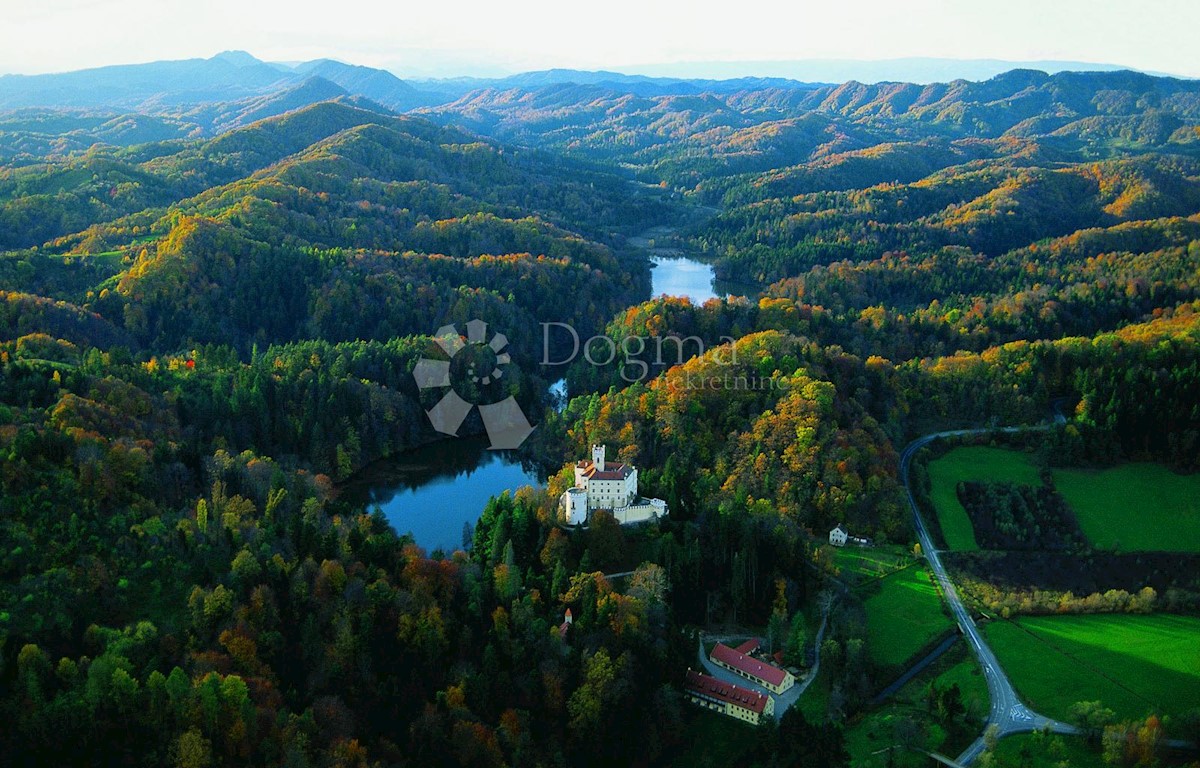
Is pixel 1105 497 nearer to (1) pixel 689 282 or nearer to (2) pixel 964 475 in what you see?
(2) pixel 964 475

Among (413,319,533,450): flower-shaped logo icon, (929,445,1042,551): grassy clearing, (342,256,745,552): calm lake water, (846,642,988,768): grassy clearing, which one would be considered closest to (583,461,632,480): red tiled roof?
(342,256,745,552): calm lake water

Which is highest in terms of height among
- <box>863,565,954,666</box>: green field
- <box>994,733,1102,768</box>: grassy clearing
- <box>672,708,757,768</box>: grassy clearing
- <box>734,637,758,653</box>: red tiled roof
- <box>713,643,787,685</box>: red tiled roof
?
<box>713,643,787,685</box>: red tiled roof

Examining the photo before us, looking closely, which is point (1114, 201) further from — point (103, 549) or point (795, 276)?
point (103, 549)

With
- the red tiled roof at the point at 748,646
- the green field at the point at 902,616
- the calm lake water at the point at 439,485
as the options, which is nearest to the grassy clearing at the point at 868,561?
the green field at the point at 902,616

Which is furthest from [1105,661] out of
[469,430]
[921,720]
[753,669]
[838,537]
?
[469,430]

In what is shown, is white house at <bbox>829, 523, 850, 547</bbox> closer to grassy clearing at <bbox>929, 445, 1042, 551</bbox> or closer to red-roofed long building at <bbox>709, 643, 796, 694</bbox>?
grassy clearing at <bbox>929, 445, 1042, 551</bbox>

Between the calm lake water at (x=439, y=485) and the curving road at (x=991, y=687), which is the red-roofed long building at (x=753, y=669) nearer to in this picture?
the curving road at (x=991, y=687)

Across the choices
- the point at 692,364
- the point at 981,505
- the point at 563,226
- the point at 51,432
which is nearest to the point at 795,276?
the point at 563,226
